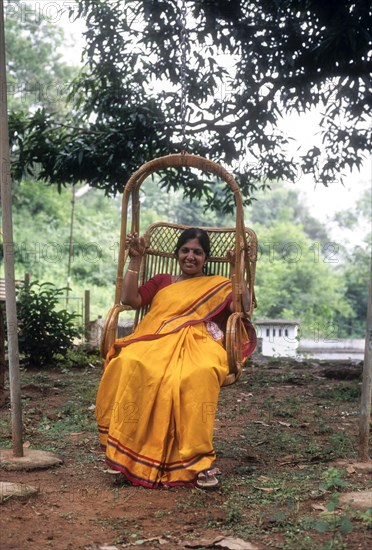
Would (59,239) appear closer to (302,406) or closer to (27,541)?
(302,406)

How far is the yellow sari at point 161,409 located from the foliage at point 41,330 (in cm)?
395

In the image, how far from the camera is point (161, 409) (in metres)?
3.78

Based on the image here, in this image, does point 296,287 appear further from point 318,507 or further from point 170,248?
point 318,507

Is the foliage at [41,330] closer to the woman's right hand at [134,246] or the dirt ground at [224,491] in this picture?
the dirt ground at [224,491]

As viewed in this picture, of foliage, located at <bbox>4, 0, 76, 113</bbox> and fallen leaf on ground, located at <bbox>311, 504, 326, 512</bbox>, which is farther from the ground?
foliage, located at <bbox>4, 0, 76, 113</bbox>

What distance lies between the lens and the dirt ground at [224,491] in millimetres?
2846

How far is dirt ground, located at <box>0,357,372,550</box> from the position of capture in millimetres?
2846

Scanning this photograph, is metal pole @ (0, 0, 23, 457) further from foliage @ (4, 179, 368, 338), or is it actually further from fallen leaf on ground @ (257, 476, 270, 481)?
foliage @ (4, 179, 368, 338)

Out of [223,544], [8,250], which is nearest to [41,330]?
[8,250]

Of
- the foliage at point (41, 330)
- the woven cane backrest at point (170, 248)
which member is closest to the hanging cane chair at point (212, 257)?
the woven cane backrest at point (170, 248)

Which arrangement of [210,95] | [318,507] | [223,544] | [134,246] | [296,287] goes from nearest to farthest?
→ [223,544] < [318,507] < [134,246] < [210,95] < [296,287]

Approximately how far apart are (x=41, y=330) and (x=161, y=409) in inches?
173

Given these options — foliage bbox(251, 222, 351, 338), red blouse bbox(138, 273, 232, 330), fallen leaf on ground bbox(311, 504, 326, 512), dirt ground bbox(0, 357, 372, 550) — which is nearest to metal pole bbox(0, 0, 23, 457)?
dirt ground bbox(0, 357, 372, 550)

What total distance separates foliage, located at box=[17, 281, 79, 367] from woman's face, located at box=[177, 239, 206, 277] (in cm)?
363
